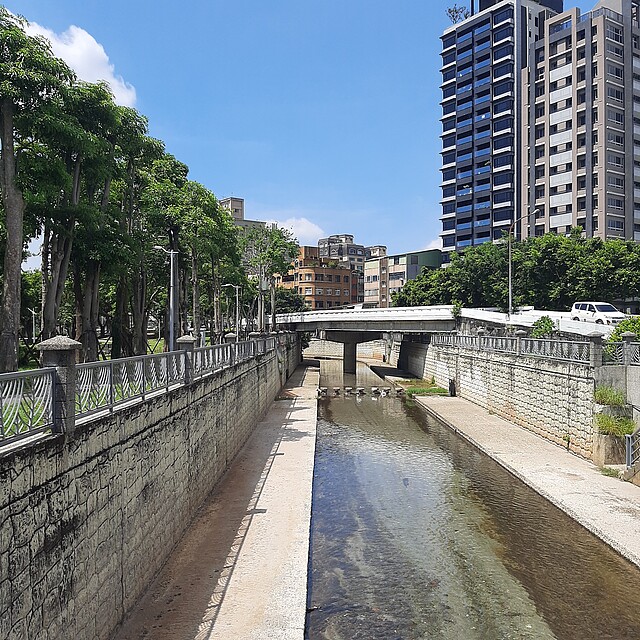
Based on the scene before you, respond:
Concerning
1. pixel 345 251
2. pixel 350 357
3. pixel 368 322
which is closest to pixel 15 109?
pixel 368 322

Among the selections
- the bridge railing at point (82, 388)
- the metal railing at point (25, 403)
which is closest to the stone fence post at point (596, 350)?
the bridge railing at point (82, 388)

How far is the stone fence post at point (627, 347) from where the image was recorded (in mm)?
23000

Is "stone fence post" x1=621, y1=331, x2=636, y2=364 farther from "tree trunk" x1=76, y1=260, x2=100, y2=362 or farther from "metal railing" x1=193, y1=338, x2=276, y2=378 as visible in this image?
"tree trunk" x1=76, y1=260, x2=100, y2=362

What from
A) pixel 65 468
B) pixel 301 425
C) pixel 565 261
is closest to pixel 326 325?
pixel 565 261

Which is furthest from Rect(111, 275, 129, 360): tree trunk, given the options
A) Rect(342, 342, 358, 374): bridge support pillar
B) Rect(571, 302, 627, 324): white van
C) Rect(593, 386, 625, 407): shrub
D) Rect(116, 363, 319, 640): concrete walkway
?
Rect(342, 342, 358, 374): bridge support pillar

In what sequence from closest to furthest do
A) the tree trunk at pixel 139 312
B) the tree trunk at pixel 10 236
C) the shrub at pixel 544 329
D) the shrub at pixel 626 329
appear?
the tree trunk at pixel 10 236 < the shrub at pixel 626 329 < the shrub at pixel 544 329 < the tree trunk at pixel 139 312

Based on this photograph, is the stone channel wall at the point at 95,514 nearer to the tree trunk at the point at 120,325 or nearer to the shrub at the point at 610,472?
the shrub at the point at 610,472

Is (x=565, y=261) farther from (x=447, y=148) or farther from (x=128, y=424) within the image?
(x=128, y=424)

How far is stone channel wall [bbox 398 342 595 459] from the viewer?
24.2m

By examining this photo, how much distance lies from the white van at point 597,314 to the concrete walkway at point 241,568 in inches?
911

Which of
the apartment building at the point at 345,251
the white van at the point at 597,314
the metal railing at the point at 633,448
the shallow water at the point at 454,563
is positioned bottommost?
the shallow water at the point at 454,563

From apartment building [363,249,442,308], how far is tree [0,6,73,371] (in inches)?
3162

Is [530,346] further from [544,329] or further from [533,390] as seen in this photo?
[544,329]

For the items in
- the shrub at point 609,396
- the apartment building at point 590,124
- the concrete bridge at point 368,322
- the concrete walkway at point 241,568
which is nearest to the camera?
the concrete walkway at point 241,568
